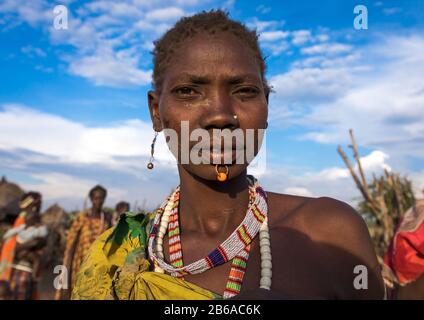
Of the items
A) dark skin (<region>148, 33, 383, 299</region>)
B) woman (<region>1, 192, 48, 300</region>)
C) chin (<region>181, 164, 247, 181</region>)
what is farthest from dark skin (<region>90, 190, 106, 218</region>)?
chin (<region>181, 164, 247, 181</region>)

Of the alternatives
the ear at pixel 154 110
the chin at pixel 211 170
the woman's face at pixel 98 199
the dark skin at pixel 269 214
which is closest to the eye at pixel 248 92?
the dark skin at pixel 269 214

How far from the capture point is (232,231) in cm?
224

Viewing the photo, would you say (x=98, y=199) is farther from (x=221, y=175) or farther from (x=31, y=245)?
(x=221, y=175)

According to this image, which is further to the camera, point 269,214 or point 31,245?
point 31,245

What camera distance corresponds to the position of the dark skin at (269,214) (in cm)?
192

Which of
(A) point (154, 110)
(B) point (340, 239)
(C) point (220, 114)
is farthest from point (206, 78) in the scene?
(B) point (340, 239)

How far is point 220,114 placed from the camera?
1924 millimetres

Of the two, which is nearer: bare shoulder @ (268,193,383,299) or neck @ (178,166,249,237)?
bare shoulder @ (268,193,383,299)

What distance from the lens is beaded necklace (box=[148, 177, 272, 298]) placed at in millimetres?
1979

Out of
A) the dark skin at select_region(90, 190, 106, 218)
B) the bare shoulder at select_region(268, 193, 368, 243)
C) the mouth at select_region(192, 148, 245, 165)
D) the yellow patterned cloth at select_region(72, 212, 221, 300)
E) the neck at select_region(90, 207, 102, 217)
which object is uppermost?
the dark skin at select_region(90, 190, 106, 218)

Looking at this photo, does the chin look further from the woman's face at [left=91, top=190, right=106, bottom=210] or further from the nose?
the woman's face at [left=91, top=190, right=106, bottom=210]

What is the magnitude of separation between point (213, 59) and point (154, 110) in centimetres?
52

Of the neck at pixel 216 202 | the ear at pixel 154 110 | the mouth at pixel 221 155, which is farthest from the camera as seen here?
the ear at pixel 154 110

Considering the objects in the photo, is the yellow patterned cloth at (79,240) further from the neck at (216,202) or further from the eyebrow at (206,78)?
the eyebrow at (206,78)
